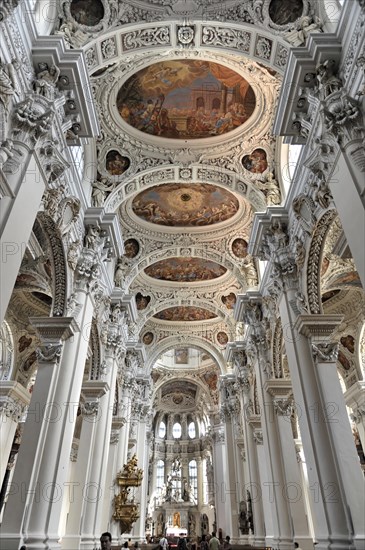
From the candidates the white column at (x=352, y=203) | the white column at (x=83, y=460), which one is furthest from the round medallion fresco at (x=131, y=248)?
the white column at (x=352, y=203)

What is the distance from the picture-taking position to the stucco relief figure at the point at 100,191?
551 inches

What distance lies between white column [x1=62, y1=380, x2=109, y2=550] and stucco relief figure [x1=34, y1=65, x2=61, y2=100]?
904 cm

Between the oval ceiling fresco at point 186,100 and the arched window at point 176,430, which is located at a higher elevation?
the arched window at point 176,430

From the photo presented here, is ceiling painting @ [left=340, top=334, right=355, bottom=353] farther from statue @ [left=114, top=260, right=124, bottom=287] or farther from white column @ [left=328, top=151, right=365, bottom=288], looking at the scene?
white column @ [left=328, top=151, right=365, bottom=288]

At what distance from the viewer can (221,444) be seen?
31438 millimetres

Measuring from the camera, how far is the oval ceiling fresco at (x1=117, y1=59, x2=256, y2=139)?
12930mm

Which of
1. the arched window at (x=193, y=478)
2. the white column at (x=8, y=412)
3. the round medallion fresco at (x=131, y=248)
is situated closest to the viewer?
the white column at (x=8, y=412)

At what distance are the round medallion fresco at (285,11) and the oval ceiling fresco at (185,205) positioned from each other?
769 cm

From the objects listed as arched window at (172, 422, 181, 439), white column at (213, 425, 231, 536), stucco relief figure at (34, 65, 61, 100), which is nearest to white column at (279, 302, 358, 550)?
stucco relief figure at (34, 65, 61, 100)

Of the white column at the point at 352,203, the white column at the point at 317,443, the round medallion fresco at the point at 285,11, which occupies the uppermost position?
the round medallion fresco at the point at 285,11

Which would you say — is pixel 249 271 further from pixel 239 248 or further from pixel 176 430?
pixel 176 430

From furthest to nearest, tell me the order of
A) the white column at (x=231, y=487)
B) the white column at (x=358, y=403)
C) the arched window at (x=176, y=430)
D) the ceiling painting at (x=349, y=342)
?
the arched window at (x=176, y=430), the white column at (x=231, y=487), the ceiling painting at (x=349, y=342), the white column at (x=358, y=403)

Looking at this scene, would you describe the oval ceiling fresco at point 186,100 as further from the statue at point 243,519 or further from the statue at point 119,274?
the statue at point 243,519

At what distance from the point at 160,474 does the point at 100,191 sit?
38112 mm
